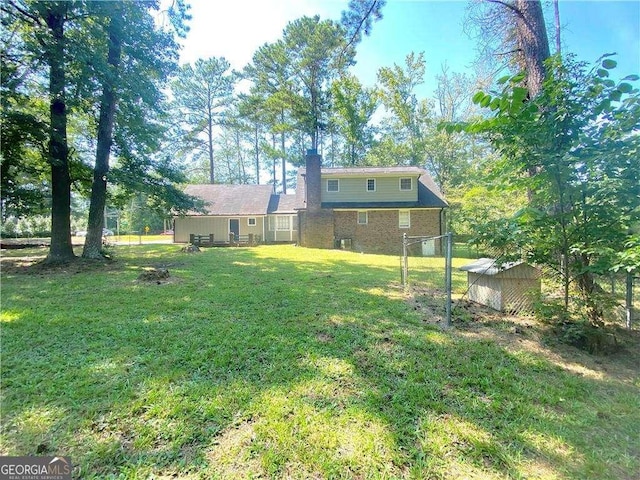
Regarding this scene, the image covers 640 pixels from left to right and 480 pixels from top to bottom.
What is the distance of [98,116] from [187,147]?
23.6 metres

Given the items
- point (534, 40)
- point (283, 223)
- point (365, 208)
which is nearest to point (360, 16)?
point (534, 40)

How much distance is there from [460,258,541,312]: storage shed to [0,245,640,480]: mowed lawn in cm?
143

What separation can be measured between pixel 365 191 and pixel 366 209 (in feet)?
4.55

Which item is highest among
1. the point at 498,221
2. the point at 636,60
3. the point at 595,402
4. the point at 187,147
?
the point at 187,147

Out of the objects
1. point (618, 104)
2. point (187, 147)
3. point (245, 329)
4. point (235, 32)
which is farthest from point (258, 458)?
point (187, 147)

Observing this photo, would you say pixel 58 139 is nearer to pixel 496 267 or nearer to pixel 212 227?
pixel 496 267

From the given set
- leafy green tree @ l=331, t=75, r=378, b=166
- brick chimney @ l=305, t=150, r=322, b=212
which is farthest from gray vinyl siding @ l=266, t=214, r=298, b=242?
leafy green tree @ l=331, t=75, r=378, b=166

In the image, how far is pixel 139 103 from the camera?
10406mm

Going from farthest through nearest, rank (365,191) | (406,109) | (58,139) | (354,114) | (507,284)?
1. (406,109)
2. (354,114)
3. (365,191)
4. (58,139)
5. (507,284)

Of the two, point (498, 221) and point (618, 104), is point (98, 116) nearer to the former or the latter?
point (498, 221)

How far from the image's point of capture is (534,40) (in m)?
5.66

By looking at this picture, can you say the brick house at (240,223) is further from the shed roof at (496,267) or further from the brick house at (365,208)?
the shed roof at (496,267)

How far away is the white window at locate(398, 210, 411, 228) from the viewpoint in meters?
18.5

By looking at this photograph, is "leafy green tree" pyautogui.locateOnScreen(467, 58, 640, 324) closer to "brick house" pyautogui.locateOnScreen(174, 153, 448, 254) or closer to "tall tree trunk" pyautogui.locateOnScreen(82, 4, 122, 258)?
"tall tree trunk" pyautogui.locateOnScreen(82, 4, 122, 258)
